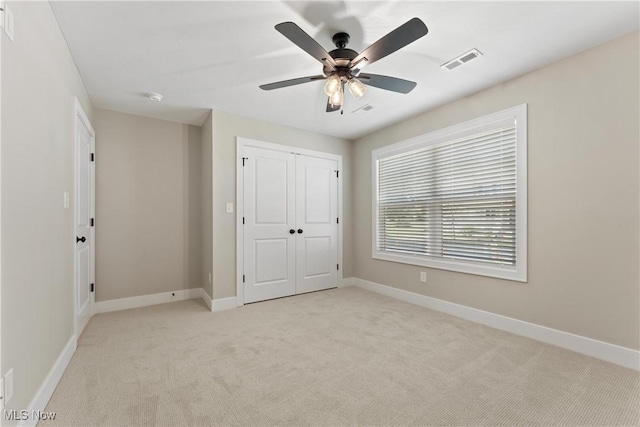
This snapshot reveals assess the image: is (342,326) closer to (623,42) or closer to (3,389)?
(3,389)

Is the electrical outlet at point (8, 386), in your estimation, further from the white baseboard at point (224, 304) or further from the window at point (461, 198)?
the window at point (461, 198)

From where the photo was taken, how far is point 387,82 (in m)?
2.28

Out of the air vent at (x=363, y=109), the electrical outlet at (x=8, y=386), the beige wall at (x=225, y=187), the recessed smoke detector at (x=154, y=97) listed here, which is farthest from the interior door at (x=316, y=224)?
the electrical outlet at (x=8, y=386)

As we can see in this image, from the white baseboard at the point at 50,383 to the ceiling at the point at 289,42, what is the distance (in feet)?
7.67

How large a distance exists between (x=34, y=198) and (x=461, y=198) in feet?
11.9

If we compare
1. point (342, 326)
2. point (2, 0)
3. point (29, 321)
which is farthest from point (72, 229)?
point (342, 326)

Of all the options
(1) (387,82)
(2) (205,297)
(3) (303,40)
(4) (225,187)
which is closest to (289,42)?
(3) (303,40)

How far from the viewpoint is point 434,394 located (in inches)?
71.8

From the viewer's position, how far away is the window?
2.81 metres

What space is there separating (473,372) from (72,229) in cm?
332

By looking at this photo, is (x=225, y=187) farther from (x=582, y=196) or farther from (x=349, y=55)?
(x=582, y=196)

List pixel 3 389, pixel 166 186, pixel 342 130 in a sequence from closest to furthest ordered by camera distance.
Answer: pixel 3 389 < pixel 166 186 < pixel 342 130

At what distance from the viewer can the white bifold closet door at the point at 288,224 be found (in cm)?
389

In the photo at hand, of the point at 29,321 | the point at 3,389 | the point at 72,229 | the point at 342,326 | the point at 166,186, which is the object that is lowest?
the point at 342,326
